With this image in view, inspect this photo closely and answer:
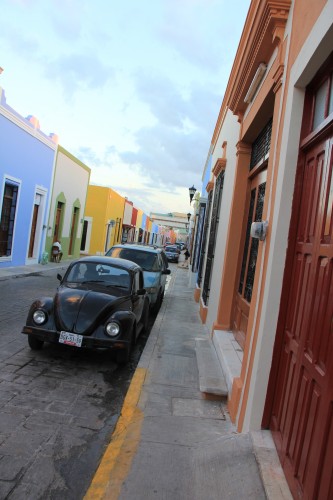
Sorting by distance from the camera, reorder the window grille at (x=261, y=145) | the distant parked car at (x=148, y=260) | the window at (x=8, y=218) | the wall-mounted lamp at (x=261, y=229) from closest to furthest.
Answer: the wall-mounted lamp at (x=261, y=229) < the window grille at (x=261, y=145) < the distant parked car at (x=148, y=260) < the window at (x=8, y=218)

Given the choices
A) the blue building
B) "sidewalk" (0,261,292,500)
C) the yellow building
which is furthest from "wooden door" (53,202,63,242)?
"sidewalk" (0,261,292,500)

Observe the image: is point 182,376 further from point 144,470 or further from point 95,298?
point 144,470

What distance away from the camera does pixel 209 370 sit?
5.35 meters

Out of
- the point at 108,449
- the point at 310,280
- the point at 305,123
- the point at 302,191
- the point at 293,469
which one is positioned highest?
the point at 305,123

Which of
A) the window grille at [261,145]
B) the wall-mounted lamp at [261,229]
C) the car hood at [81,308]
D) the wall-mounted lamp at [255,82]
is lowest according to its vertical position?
the car hood at [81,308]

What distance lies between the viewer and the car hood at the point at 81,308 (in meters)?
5.64

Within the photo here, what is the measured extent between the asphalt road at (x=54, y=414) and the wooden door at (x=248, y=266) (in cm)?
167

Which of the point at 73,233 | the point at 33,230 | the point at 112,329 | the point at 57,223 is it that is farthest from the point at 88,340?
the point at 73,233

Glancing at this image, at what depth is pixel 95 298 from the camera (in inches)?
238

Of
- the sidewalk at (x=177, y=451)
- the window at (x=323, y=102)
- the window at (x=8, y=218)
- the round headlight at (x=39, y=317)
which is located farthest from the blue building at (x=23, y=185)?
the window at (x=323, y=102)

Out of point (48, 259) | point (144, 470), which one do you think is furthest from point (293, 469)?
point (48, 259)

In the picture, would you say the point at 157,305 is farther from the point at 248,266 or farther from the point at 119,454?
the point at 119,454

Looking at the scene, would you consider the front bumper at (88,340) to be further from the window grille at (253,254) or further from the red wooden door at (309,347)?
the red wooden door at (309,347)

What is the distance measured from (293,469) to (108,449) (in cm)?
154
